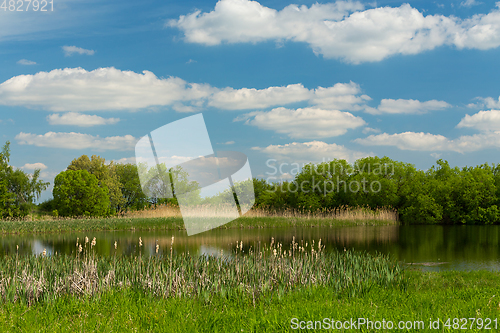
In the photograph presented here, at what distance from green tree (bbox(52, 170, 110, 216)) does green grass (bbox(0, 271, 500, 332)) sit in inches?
1342

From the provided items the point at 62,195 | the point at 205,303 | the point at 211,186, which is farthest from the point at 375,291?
the point at 62,195

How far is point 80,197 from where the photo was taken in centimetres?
3828

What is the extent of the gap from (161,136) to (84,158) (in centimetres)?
4645

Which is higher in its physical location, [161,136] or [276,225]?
[161,136]

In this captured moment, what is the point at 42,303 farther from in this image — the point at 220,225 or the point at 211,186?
the point at 220,225

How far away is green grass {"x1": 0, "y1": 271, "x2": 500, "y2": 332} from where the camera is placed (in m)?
4.73

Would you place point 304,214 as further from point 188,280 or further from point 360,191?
point 188,280

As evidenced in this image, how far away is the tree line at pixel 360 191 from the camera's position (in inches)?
1348

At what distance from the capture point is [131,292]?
638cm

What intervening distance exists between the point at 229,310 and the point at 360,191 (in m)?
33.7

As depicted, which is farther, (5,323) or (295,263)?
(295,263)

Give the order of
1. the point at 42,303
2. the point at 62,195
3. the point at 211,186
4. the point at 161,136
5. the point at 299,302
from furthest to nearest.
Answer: the point at 62,195
the point at 211,186
the point at 161,136
the point at 42,303
the point at 299,302

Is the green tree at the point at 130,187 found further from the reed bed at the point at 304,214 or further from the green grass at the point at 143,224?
the green grass at the point at 143,224

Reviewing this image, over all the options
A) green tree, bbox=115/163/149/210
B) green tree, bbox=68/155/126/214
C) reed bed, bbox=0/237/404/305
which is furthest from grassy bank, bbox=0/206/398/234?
green tree, bbox=115/163/149/210
